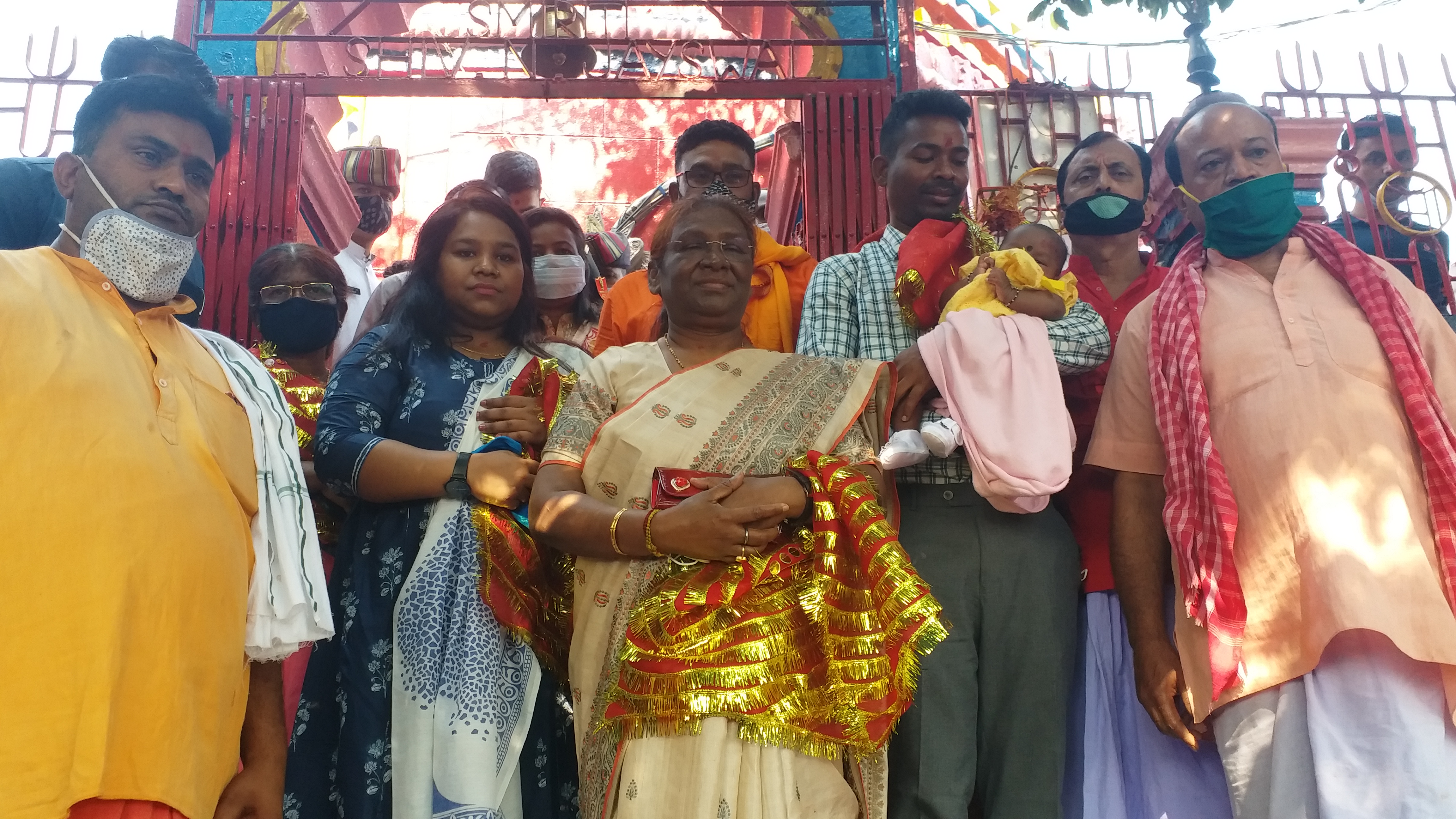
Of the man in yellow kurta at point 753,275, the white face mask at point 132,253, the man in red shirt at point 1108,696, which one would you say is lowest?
the man in red shirt at point 1108,696

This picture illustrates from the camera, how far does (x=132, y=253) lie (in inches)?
94.7

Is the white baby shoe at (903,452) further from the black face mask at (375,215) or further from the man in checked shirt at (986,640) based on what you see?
the black face mask at (375,215)

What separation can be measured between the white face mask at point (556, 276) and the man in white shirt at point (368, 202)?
1735mm

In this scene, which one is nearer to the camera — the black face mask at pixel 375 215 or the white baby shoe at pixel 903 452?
the white baby shoe at pixel 903 452

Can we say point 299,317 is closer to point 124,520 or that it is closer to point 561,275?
point 561,275

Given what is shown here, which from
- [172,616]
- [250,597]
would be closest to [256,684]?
[250,597]

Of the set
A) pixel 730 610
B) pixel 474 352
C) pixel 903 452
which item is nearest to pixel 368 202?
pixel 474 352

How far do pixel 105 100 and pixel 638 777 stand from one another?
1.94m

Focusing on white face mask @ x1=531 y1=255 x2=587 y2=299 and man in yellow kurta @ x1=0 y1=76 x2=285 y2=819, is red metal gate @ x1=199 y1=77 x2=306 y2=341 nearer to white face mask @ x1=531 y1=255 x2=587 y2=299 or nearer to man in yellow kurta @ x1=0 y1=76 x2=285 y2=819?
white face mask @ x1=531 y1=255 x2=587 y2=299

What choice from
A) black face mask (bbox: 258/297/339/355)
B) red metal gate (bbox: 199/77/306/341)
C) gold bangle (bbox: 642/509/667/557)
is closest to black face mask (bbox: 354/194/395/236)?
red metal gate (bbox: 199/77/306/341)

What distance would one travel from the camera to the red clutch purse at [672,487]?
2564 millimetres

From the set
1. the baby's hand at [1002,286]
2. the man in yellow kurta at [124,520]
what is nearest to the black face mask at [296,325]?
the man in yellow kurta at [124,520]

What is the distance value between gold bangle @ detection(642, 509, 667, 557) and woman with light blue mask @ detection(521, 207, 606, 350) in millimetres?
1555

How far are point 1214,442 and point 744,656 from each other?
1.33 meters
